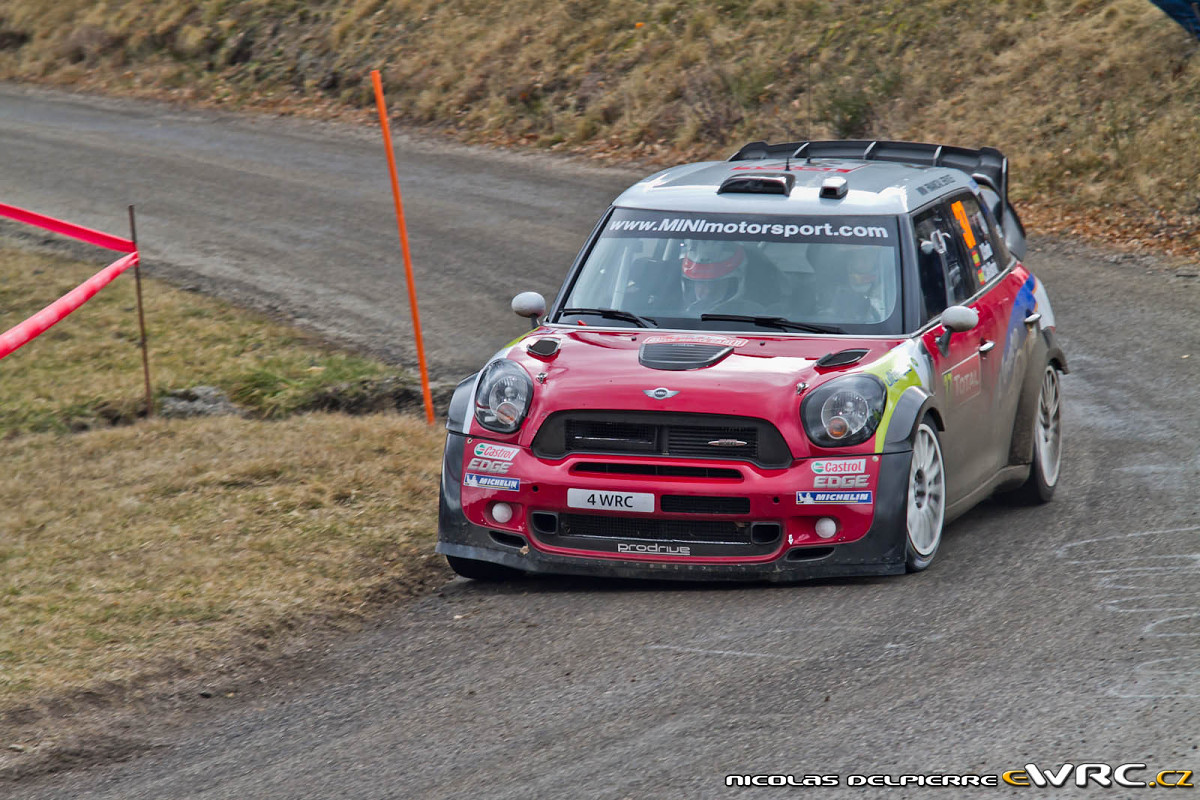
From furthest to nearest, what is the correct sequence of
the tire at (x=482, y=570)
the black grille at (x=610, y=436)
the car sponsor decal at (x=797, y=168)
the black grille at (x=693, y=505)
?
the car sponsor decal at (x=797, y=168), the tire at (x=482, y=570), the black grille at (x=610, y=436), the black grille at (x=693, y=505)

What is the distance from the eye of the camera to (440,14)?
1003 inches

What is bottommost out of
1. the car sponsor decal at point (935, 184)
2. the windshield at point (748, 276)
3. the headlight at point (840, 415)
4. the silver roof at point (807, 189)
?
the headlight at point (840, 415)

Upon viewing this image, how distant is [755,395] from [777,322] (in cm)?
79

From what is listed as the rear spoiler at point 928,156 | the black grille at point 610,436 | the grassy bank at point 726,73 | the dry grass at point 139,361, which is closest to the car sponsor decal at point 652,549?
the black grille at point 610,436

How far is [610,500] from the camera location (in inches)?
261

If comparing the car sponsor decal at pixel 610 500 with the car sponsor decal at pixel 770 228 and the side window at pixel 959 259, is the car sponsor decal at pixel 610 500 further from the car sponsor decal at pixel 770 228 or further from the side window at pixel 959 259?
the side window at pixel 959 259

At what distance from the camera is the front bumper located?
652cm

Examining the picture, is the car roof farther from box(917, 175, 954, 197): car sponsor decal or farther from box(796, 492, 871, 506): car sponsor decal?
box(796, 492, 871, 506): car sponsor decal

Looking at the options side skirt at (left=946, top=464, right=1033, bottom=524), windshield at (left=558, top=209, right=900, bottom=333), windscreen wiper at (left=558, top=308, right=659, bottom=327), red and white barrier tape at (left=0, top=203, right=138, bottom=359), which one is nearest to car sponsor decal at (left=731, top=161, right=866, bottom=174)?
windshield at (left=558, top=209, right=900, bottom=333)

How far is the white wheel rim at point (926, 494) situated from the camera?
671 centimetres

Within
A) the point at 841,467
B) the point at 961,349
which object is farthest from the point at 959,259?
the point at 841,467

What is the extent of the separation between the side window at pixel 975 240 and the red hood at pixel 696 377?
1.26 metres

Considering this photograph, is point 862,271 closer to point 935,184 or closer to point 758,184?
point 758,184

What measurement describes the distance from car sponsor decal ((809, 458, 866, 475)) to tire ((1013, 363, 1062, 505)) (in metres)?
1.84
